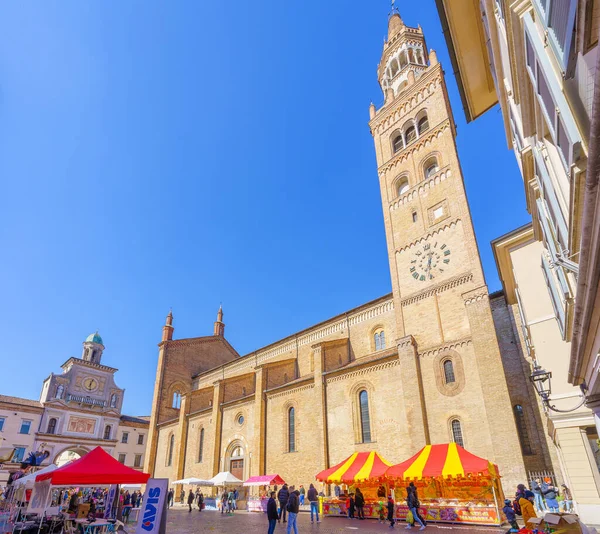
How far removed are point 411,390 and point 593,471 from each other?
810cm

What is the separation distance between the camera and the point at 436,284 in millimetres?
Result: 19422

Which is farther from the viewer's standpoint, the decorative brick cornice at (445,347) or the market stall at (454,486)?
the decorative brick cornice at (445,347)

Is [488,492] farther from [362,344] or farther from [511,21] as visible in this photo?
[511,21]

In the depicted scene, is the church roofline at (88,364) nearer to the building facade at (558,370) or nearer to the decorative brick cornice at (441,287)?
the decorative brick cornice at (441,287)

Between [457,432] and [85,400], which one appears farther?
[85,400]

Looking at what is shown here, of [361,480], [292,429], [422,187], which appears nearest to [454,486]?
[361,480]

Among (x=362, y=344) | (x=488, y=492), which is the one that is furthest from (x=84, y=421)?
(x=488, y=492)

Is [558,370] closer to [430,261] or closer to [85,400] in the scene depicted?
[430,261]

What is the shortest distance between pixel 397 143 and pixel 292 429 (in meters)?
20.3

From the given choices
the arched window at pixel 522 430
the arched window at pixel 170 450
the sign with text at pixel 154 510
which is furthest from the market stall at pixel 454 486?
the arched window at pixel 170 450

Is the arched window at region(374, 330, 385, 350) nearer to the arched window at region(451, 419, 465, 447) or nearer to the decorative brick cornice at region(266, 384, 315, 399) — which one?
the decorative brick cornice at region(266, 384, 315, 399)

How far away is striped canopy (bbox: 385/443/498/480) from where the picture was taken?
40.4ft

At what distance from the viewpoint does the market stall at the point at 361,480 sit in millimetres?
15113

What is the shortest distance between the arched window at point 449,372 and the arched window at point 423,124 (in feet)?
49.4
